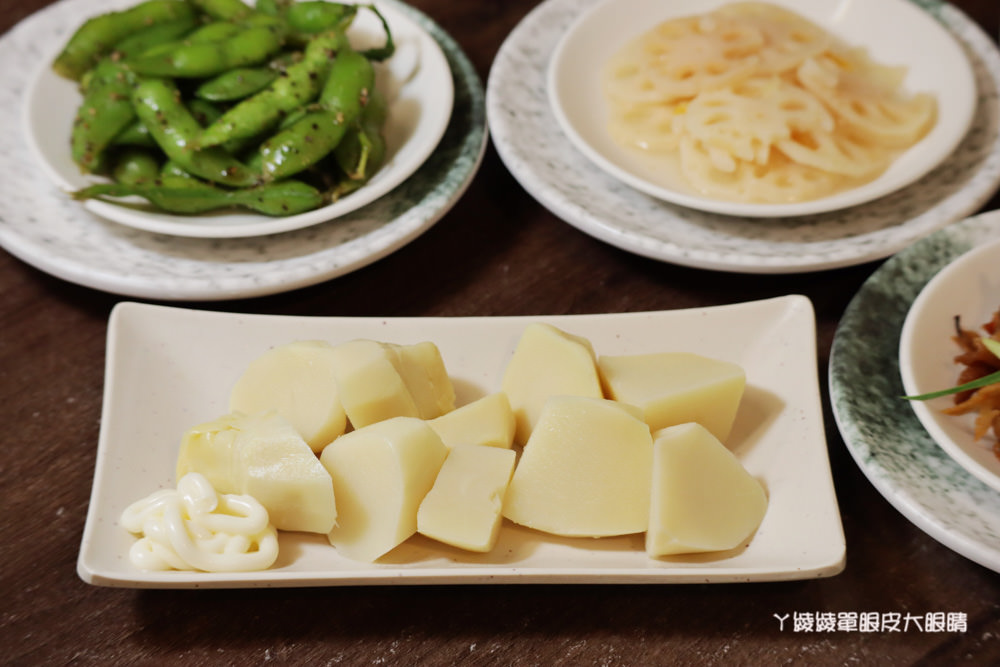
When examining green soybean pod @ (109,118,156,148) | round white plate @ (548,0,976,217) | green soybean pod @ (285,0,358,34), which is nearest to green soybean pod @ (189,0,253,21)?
green soybean pod @ (285,0,358,34)

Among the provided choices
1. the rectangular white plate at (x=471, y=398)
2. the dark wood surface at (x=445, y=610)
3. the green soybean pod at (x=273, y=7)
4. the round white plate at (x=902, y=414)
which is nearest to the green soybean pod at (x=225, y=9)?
the green soybean pod at (x=273, y=7)

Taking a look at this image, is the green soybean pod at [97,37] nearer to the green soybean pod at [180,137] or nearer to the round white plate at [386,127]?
the round white plate at [386,127]

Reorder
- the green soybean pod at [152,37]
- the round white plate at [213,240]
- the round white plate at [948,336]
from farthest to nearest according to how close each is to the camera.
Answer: the green soybean pod at [152,37] → the round white plate at [213,240] → the round white plate at [948,336]

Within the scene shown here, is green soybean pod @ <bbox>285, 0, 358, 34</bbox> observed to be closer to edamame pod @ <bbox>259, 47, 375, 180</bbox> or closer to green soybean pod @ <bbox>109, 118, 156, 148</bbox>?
edamame pod @ <bbox>259, 47, 375, 180</bbox>

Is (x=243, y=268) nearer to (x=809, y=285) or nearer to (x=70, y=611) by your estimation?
(x=70, y=611)

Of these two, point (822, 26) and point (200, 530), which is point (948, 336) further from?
point (200, 530)

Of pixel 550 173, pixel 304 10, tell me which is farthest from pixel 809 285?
pixel 304 10
